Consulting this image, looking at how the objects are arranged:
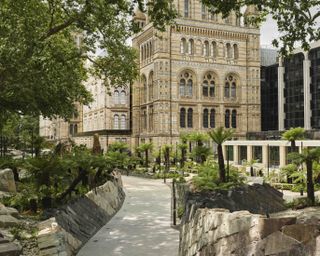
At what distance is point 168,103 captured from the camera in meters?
53.8

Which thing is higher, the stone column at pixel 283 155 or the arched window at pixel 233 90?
the arched window at pixel 233 90

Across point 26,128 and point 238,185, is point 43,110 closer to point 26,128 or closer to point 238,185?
point 238,185

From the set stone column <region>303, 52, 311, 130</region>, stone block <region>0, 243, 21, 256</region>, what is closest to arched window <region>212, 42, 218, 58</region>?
stone column <region>303, 52, 311, 130</region>

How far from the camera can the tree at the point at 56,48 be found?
16312mm

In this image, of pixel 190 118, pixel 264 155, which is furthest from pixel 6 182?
pixel 190 118

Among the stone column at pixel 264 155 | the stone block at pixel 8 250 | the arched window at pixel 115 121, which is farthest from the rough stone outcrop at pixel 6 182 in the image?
the arched window at pixel 115 121

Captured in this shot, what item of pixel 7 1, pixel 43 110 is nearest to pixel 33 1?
pixel 7 1

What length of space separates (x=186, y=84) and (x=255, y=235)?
48674 millimetres

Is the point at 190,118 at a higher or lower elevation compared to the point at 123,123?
higher

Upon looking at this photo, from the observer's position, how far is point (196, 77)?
55906 millimetres

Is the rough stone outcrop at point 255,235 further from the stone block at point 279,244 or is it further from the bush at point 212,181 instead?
the bush at point 212,181

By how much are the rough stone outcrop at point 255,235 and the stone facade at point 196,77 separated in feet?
144

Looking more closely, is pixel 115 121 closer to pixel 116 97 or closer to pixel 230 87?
pixel 116 97

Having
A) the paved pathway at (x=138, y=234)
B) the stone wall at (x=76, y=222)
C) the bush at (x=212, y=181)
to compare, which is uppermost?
the bush at (x=212, y=181)
